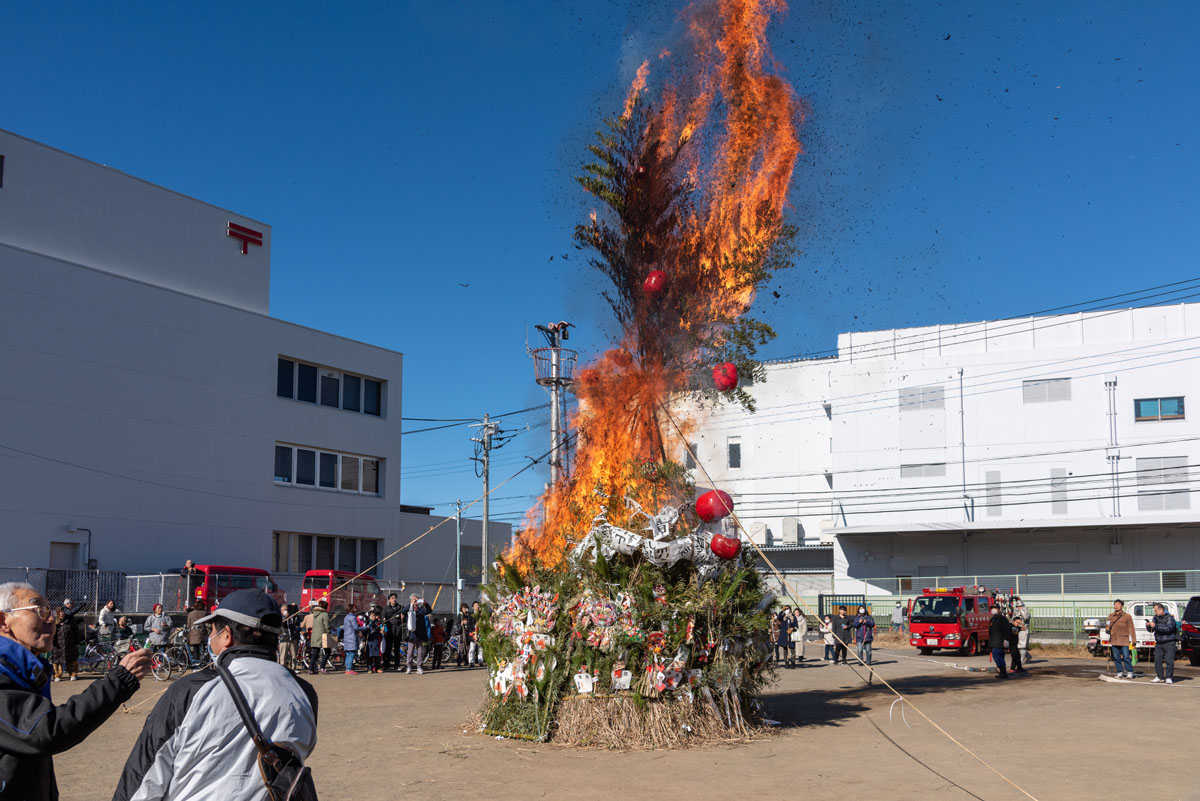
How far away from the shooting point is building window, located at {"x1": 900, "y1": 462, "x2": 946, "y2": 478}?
156 feet

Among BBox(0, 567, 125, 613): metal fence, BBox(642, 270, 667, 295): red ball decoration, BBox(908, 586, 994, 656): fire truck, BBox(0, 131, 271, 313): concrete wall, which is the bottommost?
BBox(908, 586, 994, 656): fire truck

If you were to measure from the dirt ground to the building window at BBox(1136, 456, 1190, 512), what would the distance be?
87.8 feet

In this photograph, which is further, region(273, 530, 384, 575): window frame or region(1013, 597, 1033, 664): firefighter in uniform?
region(273, 530, 384, 575): window frame

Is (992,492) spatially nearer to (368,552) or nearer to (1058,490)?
(1058,490)

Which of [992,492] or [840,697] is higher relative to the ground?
[992,492]

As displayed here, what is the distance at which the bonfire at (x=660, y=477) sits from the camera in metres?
13.3

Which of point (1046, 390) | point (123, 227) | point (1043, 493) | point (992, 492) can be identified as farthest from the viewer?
point (992, 492)

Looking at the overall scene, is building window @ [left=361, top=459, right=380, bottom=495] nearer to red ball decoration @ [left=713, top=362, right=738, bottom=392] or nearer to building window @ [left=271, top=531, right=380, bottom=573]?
building window @ [left=271, top=531, right=380, bottom=573]

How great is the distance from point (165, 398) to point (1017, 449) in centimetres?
3666

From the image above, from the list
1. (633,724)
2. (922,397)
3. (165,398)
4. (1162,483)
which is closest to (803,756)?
(633,724)

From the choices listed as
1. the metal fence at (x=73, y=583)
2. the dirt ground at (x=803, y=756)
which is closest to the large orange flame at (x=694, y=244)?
the dirt ground at (x=803, y=756)

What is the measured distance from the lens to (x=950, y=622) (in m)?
33.3

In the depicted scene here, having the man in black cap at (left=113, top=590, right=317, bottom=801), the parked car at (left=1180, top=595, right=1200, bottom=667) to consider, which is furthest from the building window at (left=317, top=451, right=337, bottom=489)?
the man in black cap at (left=113, top=590, right=317, bottom=801)

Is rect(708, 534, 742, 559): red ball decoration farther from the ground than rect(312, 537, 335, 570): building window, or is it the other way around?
rect(708, 534, 742, 559): red ball decoration
